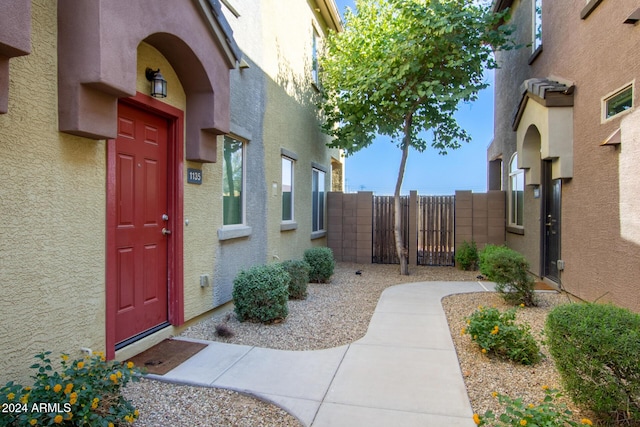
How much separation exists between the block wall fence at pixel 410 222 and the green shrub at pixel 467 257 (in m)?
0.57

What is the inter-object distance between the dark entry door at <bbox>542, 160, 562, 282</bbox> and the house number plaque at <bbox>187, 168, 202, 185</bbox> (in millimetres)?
6362

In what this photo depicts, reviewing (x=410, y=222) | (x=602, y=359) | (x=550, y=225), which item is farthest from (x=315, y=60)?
(x=602, y=359)

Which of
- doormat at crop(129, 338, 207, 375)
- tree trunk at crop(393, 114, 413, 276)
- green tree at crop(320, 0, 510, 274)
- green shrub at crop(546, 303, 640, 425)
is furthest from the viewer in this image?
tree trunk at crop(393, 114, 413, 276)

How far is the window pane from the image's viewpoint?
4820mm

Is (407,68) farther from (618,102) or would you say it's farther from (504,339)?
(504,339)

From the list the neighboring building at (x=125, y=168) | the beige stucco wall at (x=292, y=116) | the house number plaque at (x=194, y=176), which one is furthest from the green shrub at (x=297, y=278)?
the house number plaque at (x=194, y=176)

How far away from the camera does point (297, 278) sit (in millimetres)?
6605

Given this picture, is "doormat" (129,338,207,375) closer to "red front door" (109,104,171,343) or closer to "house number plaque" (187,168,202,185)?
"red front door" (109,104,171,343)

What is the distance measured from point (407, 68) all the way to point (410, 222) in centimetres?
453

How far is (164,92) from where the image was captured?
416 cm

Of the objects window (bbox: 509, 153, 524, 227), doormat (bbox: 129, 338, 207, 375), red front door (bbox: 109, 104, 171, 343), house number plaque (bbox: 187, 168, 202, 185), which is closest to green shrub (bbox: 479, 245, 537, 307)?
window (bbox: 509, 153, 524, 227)

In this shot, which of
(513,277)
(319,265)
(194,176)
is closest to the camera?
(194,176)

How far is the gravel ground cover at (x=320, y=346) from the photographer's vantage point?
298 cm

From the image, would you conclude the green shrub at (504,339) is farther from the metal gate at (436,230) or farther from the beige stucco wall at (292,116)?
the metal gate at (436,230)
